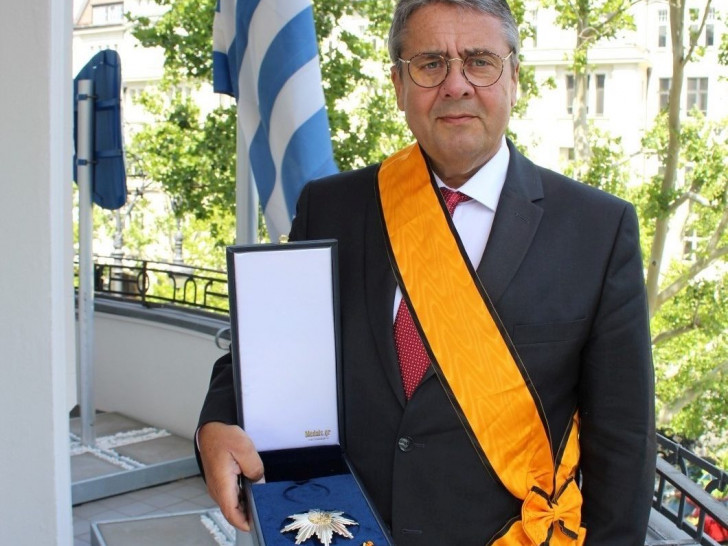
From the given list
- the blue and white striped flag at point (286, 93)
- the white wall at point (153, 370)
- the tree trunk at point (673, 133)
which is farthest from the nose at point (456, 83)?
the tree trunk at point (673, 133)

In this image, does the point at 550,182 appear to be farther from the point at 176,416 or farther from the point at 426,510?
the point at 176,416

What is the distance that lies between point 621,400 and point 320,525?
46cm

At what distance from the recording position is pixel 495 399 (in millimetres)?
1226

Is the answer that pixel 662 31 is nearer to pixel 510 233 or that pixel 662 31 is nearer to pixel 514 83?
pixel 514 83

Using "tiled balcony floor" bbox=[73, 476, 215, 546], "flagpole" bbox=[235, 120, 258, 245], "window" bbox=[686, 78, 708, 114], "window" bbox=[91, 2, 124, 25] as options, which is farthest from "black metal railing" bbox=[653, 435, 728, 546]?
"window" bbox=[91, 2, 124, 25]

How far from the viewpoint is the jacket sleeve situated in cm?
123

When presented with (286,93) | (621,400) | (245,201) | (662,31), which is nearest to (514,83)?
(621,400)

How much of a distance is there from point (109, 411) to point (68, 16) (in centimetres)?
393

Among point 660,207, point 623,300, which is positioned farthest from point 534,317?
point 660,207

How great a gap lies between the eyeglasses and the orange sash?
23 centimetres

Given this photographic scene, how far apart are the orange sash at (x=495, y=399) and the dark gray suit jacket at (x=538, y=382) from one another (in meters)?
0.02

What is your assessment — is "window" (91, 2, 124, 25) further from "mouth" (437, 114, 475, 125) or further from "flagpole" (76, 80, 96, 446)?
"mouth" (437, 114, 475, 125)

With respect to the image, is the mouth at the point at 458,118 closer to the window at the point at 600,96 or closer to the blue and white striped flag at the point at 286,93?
the blue and white striped flag at the point at 286,93

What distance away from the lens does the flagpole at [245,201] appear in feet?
11.3
